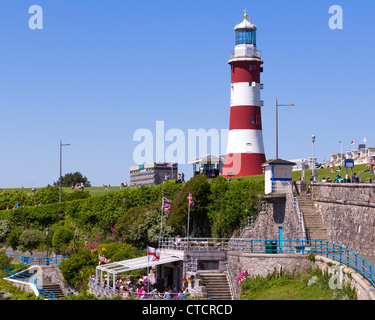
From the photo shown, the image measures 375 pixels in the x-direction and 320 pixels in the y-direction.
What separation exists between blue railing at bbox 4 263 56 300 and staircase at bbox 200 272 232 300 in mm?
11678

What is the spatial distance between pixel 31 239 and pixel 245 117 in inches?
893

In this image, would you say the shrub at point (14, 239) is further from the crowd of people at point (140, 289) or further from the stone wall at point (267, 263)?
the stone wall at point (267, 263)

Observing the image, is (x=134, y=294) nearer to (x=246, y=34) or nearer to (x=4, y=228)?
(x=246, y=34)

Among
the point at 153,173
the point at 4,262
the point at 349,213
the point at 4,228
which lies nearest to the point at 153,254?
the point at 349,213

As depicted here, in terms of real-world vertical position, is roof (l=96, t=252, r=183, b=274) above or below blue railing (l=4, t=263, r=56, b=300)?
above

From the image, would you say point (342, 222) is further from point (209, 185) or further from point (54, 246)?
point (54, 246)

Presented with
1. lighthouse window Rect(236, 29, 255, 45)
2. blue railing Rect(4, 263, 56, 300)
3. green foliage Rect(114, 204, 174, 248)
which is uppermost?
lighthouse window Rect(236, 29, 255, 45)

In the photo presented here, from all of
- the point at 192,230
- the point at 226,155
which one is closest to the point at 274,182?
the point at 192,230

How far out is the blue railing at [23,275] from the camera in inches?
1772

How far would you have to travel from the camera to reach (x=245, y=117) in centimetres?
5650

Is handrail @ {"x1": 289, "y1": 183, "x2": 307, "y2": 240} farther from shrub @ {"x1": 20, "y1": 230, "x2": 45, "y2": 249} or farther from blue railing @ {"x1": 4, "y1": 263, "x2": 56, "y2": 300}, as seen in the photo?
shrub @ {"x1": 20, "y1": 230, "x2": 45, "y2": 249}

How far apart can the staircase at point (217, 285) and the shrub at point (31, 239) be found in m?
27.8

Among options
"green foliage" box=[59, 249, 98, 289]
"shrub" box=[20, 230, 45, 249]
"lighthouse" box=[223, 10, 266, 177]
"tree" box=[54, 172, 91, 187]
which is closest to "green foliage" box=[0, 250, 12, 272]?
"shrub" box=[20, 230, 45, 249]

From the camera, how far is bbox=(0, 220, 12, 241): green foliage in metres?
65.8
